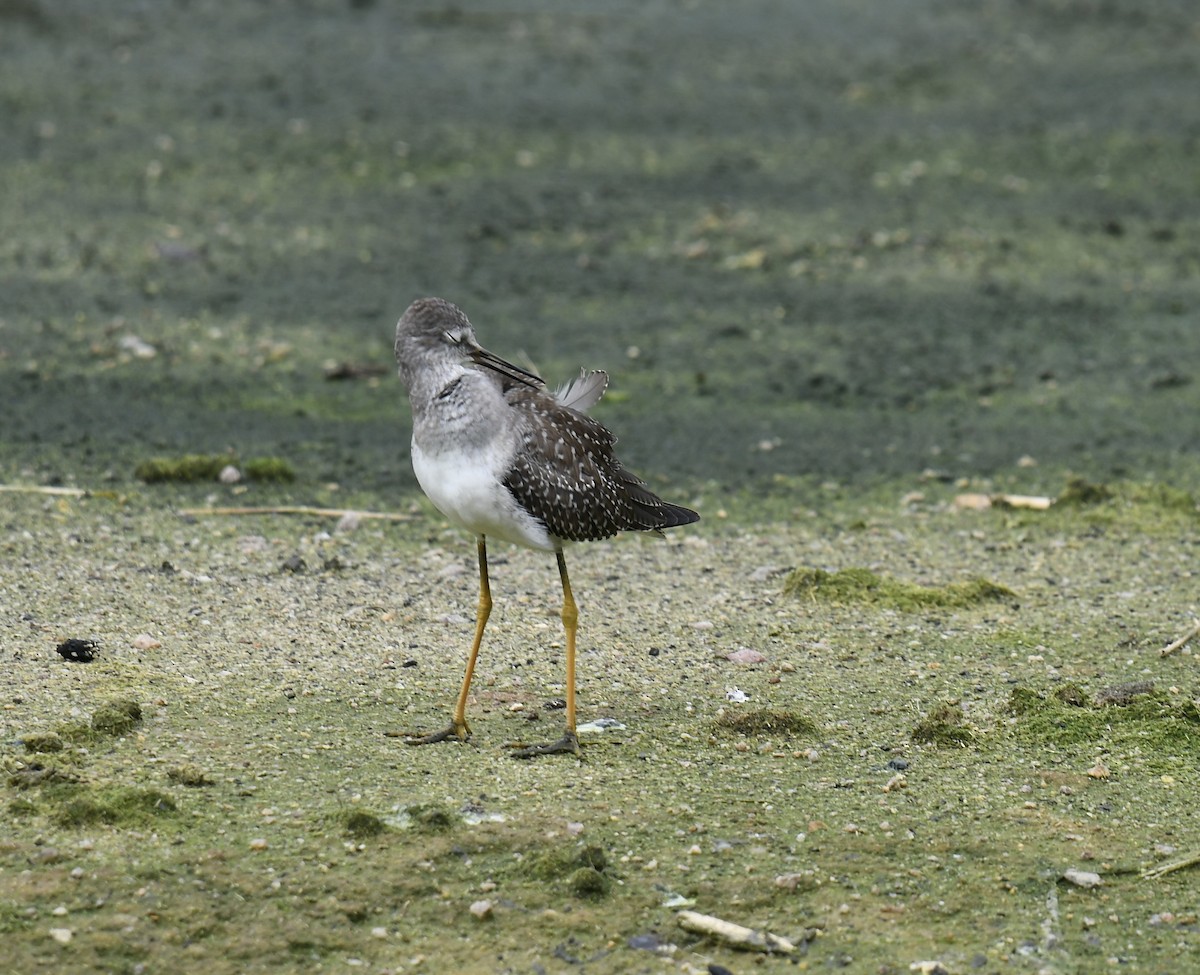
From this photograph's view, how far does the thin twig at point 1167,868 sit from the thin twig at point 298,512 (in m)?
4.54

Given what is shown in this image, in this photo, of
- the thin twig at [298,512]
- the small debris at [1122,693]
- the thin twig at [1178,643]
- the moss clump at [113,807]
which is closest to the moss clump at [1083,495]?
the thin twig at [1178,643]

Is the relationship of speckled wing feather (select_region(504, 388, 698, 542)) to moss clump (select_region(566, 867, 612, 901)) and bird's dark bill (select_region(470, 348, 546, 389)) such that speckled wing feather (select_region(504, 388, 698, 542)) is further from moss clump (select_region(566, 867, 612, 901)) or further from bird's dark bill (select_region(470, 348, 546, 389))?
moss clump (select_region(566, 867, 612, 901))

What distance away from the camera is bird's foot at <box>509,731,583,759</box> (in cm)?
598

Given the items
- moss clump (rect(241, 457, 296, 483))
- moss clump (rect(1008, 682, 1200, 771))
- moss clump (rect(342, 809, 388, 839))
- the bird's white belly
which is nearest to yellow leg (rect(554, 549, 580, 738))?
the bird's white belly

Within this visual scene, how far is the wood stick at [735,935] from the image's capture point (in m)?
4.90

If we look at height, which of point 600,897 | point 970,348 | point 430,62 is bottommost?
point 600,897

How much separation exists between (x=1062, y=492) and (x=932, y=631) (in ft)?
7.18

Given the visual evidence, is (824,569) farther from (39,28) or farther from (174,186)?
(39,28)

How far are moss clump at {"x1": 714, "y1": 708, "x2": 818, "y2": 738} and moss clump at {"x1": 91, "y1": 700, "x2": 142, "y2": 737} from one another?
2196 millimetres

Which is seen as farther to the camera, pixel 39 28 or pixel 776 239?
pixel 39 28

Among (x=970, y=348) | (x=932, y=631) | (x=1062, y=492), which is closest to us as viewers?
(x=932, y=631)

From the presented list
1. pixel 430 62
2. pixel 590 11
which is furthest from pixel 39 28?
pixel 590 11

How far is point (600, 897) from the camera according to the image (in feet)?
16.7

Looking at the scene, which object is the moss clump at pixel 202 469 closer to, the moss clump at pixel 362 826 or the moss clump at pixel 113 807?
the moss clump at pixel 113 807
